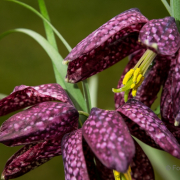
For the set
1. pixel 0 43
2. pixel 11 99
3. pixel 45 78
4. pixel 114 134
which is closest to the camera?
pixel 114 134

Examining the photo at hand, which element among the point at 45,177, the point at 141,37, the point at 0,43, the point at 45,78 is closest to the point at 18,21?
the point at 0,43

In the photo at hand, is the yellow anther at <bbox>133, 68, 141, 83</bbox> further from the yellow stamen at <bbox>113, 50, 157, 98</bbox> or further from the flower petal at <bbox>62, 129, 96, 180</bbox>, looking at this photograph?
the flower petal at <bbox>62, 129, 96, 180</bbox>

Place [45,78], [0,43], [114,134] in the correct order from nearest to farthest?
[114,134] → [0,43] → [45,78]

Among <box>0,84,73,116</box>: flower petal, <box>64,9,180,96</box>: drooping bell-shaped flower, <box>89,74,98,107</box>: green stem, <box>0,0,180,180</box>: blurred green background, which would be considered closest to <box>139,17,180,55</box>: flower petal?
<box>64,9,180,96</box>: drooping bell-shaped flower

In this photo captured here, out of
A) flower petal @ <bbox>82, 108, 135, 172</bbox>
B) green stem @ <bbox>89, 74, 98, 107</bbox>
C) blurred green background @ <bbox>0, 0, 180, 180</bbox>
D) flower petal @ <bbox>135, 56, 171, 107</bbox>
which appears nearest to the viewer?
flower petal @ <bbox>82, 108, 135, 172</bbox>

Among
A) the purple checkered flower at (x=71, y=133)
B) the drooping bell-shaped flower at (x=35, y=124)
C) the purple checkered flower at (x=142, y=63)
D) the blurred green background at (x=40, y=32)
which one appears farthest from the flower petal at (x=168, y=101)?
the blurred green background at (x=40, y=32)

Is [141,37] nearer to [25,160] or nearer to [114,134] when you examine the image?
[114,134]

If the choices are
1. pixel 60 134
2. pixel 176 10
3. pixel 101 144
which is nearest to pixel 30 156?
pixel 60 134
